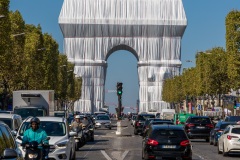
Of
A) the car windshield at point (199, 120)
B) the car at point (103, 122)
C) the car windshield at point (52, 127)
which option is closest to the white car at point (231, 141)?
the car windshield at point (52, 127)

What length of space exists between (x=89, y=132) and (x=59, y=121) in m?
26.7

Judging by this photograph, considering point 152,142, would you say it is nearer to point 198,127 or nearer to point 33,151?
point 33,151

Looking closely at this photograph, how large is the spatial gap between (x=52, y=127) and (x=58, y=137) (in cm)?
121

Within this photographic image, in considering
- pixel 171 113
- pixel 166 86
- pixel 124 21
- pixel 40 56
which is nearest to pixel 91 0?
pixel 124 21

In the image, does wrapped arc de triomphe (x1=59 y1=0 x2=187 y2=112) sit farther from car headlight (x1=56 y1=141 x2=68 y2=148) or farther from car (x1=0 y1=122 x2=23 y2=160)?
car (x1=0 y1=122 x2=23 y2=160)

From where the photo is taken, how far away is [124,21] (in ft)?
606

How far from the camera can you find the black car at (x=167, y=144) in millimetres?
31172

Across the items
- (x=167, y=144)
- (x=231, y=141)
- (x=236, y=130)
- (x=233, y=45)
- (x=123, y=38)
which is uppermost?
(x=123, y=38)

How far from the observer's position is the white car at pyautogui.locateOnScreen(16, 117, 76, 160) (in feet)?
94.4

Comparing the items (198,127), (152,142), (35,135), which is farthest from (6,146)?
(198,127)

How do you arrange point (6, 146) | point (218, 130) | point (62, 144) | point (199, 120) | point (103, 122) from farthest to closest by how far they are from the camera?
point (103, 122)
point (199, 120)
point (218, 130)
point (62, 144)
point (6, 146)

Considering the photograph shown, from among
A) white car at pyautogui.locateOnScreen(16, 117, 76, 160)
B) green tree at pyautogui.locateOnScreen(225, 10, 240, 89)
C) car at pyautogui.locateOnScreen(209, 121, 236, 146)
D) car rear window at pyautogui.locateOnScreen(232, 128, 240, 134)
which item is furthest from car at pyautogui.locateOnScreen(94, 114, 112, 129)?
white car at pyautogui.locateOnScreen(16, 117, 76, 160)

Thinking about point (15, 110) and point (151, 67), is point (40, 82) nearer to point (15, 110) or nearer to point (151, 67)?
point (15, 110)

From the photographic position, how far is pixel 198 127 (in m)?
61.4
